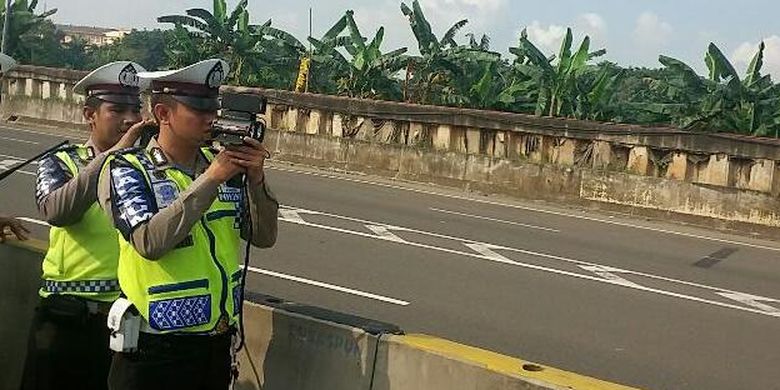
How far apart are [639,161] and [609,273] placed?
670 centimetres

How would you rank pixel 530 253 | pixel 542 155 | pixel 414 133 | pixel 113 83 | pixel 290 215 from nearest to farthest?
pixel 113 83, pixel 530 253, pixel 290 215, pixel 542 155, pixel 414 133

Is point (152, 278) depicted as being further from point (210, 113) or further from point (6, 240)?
point (6, 240)

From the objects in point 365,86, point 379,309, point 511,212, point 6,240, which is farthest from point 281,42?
point 6,240

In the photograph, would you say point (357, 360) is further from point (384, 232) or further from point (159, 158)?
point (384, 232)

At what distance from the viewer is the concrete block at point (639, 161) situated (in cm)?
1684

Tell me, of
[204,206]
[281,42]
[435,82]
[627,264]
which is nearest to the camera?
[204,206]

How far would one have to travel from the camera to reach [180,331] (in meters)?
2.90

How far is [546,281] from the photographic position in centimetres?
990

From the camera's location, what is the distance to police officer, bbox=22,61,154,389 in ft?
11.8

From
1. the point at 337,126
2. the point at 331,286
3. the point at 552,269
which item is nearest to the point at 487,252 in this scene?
the point at 552,269

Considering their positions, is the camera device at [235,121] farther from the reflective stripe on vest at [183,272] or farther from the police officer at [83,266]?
the police officer at [83,266]

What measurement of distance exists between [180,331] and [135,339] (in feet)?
0.46

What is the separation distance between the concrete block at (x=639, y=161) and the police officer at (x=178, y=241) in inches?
578

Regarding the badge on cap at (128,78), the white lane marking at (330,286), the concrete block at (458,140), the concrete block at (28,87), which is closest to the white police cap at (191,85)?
the badge on cap at (128,78)
